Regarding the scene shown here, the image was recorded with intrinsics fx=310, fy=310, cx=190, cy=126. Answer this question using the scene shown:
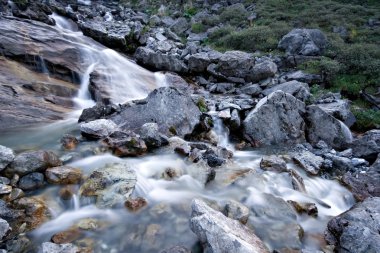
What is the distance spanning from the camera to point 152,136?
7621mm

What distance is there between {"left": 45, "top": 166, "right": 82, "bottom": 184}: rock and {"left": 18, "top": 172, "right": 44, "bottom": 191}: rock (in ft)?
0.45

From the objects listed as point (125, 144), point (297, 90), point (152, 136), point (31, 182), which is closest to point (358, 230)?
point (152, 136)

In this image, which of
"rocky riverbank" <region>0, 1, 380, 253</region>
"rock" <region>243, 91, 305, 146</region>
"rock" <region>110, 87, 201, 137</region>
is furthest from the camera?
"rock" <region>243, 91, 305, 146</region>

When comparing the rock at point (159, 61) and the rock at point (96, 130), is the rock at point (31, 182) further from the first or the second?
the rock at point (159, 61)

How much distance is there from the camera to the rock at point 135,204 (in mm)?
5255

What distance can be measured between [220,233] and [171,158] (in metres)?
3.34

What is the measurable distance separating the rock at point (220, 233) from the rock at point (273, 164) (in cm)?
275

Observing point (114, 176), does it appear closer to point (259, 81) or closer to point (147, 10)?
point (259, 81)

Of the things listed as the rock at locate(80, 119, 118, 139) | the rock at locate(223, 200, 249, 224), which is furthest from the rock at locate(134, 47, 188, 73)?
the rock at locate(223, 200, 249, 224)

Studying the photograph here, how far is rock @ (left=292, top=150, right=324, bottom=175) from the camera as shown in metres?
7.69

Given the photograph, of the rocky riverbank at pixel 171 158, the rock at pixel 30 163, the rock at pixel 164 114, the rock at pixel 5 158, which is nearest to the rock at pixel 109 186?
the rocky riverbank at pixel 171 158

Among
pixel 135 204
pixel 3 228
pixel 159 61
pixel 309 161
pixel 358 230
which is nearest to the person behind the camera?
pixel 3 228

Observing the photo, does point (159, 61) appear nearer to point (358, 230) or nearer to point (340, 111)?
point (340, 111)

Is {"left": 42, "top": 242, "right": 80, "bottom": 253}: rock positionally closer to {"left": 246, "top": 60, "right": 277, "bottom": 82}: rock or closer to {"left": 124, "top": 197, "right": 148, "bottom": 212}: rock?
{"left": 124, "top": 197, "right": 148, "bottom": 212}: rock
